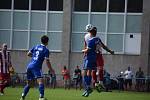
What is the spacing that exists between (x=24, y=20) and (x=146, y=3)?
10608 mm

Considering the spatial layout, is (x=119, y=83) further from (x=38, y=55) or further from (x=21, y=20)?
(x=38, y=55)

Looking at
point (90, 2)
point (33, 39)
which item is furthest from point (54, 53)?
point (90, 2)

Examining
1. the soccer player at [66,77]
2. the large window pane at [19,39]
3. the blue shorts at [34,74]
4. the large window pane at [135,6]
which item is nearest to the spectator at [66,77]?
the soccer player at [66,77]

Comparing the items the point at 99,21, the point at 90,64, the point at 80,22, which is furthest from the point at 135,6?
the point at 90,64

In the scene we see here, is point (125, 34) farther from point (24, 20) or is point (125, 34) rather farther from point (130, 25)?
point (24, 20)

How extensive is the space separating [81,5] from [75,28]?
203 cm

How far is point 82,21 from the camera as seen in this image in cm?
4772

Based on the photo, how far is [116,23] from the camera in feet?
155

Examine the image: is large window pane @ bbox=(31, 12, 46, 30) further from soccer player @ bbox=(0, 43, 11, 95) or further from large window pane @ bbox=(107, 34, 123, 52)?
soccer player @ bbox=(0, 43, 11, 95)

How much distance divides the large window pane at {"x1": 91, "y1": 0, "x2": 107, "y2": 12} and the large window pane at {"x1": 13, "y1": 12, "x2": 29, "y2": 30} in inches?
229

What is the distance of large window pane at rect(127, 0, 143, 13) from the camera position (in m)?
46.8

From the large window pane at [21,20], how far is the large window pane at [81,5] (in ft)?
14.2

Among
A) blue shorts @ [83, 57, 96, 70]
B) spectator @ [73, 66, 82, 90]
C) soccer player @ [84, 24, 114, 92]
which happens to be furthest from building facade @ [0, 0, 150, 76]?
blue shorts @ [83, 57, 96, 70]

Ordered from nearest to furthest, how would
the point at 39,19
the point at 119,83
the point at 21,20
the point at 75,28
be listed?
the point at 119,83 → the point at 75,28 → the point at 39,19 → the point at 21,20
